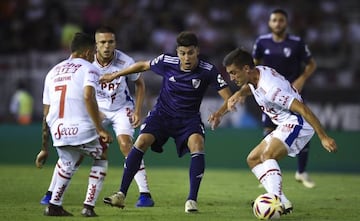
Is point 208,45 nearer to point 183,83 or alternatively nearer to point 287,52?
point 287,52

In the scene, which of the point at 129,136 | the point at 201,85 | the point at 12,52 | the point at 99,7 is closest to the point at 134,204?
the point at 129,136

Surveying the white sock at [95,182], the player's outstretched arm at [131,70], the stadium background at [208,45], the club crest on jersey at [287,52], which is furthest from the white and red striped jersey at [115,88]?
the stadium background at [208,45]

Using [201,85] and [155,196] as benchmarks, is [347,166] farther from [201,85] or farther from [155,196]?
[201,85]

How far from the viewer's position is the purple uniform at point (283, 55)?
14.5 metres

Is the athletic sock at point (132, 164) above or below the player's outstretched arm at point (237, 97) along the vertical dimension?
below

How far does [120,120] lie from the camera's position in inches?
482

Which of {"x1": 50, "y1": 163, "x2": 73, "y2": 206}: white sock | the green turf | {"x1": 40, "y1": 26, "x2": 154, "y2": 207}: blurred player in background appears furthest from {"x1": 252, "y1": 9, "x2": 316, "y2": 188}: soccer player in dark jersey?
{"x1": 50, "y1": 163, "x2": 73, "y2": 206}: white sock

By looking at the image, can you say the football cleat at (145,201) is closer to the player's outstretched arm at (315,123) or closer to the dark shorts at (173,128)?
the dark shorts at (173,128)

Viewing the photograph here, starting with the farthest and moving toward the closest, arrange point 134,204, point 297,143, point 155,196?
point 155,196 → point 134,204 → point 297,143

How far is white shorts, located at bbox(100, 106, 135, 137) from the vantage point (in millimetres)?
12148

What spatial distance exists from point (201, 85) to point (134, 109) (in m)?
1.49

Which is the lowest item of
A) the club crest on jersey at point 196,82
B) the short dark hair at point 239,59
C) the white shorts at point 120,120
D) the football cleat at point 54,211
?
the football cleat at point 54,211

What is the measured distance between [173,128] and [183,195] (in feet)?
6.64

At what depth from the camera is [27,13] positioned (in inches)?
961
